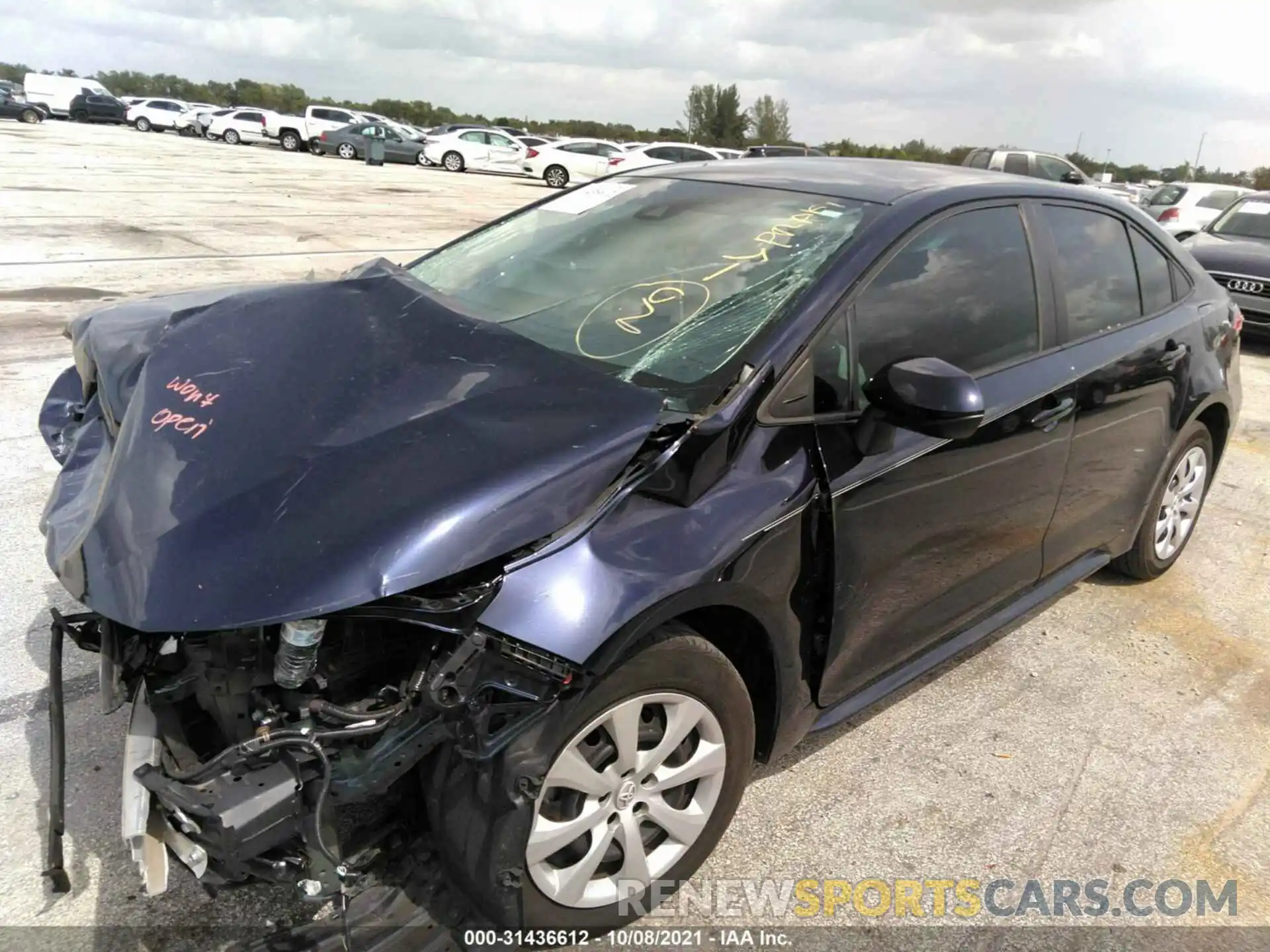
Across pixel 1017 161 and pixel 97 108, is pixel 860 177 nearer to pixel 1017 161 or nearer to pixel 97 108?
pixel 1017 161

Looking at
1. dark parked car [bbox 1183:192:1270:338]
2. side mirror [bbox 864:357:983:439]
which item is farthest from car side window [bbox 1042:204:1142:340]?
dark parked car [bbox 1183:192:1270:338]

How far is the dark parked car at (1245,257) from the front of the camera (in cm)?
956

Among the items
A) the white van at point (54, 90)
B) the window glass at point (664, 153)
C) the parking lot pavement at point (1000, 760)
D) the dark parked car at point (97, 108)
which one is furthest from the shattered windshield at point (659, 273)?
the white van at point (54, 90)

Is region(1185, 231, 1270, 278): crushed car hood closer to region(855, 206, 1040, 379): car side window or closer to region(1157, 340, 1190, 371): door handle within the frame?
region(1157, 340, 1190, 371): door handle

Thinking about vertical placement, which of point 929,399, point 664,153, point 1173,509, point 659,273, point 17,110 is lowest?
point 17,110

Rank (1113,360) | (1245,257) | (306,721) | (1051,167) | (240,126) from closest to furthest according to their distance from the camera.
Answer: (306,721)
(1113,360)
(1245,257)
(1051,167)
(240,126)

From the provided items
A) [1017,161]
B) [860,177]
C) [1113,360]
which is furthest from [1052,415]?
[1017,161]

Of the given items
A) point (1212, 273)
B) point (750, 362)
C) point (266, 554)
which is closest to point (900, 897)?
point (750, 362)

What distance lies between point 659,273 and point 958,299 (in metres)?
0.93

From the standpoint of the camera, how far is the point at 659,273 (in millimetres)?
2809

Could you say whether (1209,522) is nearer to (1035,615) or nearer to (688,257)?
(1035,615)

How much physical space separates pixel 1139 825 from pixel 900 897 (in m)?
0.90

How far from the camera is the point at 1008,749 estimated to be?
3.09 metres

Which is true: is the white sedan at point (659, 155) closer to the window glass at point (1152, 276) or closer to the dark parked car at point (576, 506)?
the window glass at point (1152, 276)
